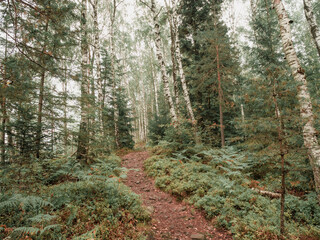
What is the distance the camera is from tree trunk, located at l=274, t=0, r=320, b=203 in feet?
13.5

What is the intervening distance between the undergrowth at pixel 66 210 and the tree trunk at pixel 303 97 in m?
4.66

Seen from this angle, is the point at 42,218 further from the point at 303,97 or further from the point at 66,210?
the point at 303,97

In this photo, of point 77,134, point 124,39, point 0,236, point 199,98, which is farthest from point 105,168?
point 124,39

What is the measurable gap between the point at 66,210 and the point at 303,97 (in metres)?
6.55

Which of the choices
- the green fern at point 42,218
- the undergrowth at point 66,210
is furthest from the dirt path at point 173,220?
the green fern at point 42,218

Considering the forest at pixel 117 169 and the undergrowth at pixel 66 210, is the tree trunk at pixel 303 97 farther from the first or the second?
the undergrowth at pixel 66 210

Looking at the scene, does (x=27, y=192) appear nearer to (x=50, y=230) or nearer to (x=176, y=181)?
(x=50, y=230)

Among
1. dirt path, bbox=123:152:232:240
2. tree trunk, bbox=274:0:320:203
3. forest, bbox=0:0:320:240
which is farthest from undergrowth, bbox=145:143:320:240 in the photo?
tree trunk, bbox=274:0:320:203

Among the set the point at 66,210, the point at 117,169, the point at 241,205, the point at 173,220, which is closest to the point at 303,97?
the point at 241,205

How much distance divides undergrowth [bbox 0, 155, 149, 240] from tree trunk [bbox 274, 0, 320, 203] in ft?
15.3

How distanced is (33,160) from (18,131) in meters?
1.32

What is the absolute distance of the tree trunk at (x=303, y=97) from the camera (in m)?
4.11

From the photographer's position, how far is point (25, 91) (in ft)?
12.2

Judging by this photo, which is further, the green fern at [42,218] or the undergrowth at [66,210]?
the undergrowth at [66,210]
